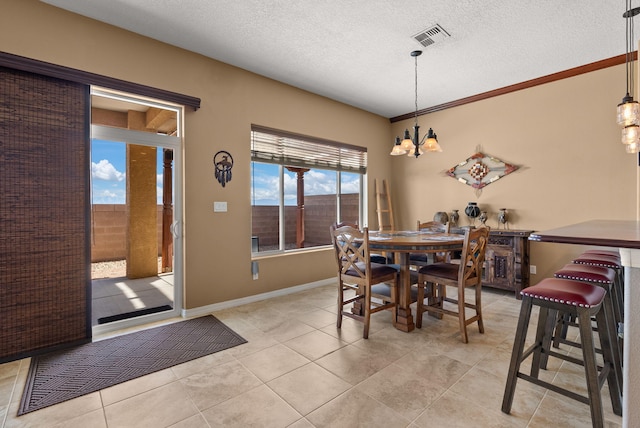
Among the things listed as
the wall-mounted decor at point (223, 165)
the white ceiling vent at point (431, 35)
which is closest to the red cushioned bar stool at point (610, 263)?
the white ceiling vent at point (431, 35)

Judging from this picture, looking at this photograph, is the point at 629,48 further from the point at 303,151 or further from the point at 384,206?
the point at 303,151

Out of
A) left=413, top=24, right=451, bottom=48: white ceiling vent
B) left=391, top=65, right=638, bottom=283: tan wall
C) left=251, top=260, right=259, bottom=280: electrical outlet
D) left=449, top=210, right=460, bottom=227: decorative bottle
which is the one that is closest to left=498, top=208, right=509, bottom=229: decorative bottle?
left=391, top=65, right=638, bottom=283: tan wall

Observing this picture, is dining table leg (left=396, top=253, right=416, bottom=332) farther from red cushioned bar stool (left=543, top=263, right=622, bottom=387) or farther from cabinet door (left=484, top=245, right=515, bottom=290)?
cabinet door (left=484, top=245, right=515, bottom=290)

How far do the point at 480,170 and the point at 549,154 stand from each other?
86 centimetres

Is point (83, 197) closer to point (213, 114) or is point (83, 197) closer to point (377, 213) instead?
point (213, 114)

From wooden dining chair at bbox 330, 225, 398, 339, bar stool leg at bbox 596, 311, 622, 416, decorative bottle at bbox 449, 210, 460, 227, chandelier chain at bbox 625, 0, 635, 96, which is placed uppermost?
chandelier chain at bbox 625, 0, 635, 96

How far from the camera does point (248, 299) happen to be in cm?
379

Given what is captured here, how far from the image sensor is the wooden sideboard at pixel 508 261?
393 centimetres

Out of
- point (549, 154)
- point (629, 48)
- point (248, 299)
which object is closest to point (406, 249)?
point (248, 299)

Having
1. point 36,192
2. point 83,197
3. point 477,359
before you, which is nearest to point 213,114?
point 83,197

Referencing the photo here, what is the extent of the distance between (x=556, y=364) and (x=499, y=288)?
2012 mm

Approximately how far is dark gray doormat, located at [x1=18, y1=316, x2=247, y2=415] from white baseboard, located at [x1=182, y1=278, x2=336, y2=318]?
0.83 ft

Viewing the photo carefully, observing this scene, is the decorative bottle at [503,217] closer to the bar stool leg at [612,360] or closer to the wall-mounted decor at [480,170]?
the wall-mounted decor at [480,170]

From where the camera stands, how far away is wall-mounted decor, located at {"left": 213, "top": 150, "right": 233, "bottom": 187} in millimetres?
3556
